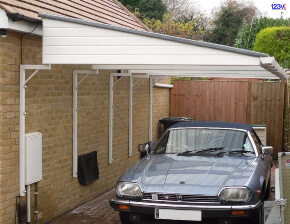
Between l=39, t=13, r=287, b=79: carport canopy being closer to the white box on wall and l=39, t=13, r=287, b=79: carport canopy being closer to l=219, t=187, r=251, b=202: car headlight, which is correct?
the white box on wall

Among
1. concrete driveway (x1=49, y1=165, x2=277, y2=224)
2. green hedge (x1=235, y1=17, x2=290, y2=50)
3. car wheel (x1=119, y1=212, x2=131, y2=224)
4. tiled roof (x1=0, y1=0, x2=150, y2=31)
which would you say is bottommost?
concrete driveway (x1=49, y1=165, x2=277, y2=224)

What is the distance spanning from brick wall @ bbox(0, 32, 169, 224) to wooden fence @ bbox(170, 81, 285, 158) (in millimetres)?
4787

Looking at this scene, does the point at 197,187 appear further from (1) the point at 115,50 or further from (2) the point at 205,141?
(1) the point at 115,50

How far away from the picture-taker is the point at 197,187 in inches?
259

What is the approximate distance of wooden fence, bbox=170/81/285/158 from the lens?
15.6 m

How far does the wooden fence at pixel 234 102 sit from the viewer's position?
51.3 feet

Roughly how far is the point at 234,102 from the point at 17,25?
34.1 feet

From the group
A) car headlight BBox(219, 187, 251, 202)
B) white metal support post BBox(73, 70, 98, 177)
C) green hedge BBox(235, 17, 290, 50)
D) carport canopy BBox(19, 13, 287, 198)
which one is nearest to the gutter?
carport canopy BBox(19, 13, 287, 198)

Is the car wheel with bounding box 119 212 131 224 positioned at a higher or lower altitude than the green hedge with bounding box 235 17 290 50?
lower

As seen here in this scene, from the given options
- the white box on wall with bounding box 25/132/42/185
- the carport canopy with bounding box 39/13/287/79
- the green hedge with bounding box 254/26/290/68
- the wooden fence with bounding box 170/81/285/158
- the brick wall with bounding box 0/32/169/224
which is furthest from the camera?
the green hedge with bounding box 254/26/290/68

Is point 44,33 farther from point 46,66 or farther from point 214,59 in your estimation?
point 214,59

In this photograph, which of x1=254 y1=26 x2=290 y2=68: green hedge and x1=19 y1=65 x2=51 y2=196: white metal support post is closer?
x1=19 y1=65 x2=51 y2=196: white metal support post

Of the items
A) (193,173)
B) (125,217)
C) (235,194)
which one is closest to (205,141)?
(193,173)

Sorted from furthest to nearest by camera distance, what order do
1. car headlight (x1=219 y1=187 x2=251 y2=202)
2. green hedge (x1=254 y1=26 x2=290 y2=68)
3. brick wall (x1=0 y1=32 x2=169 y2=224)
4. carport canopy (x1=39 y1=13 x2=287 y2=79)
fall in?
green hedge (x1=254 y1=26 x2=290 y2=68)
brick wall (x1=0 y1=32 x2=169 y2=224)
carport canopy (x1=39 y1=13 x2=287 y2=79)
car headlight (x1=219 y1=187 x2=251 y2=202)
